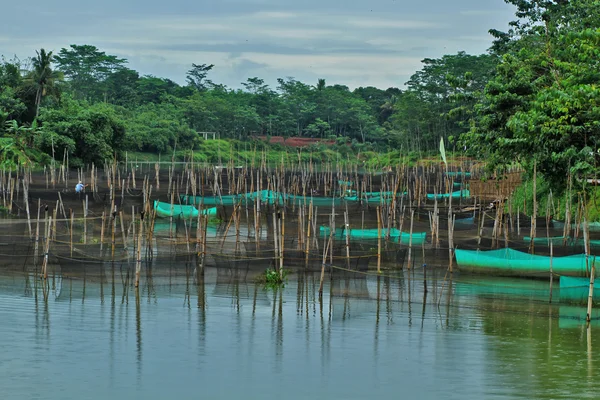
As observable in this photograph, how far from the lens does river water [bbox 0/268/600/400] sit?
26.3ft

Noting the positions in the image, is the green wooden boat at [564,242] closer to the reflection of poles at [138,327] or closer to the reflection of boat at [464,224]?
the reflection of boat at [464,224]

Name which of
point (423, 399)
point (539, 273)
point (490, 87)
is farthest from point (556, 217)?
point (423, 399)

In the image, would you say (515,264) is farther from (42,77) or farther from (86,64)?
(86,64)

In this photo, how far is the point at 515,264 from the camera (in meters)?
13.1

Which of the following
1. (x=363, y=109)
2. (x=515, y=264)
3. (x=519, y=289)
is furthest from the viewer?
(x=363, y=109)

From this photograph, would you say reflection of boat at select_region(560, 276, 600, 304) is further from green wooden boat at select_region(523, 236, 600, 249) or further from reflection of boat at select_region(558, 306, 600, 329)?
green wooden boat at select_region(523, 236, 600, 249)

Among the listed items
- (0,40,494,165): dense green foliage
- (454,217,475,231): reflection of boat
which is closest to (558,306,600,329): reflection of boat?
(454,217,475,231): reflection of boat

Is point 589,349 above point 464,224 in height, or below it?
below

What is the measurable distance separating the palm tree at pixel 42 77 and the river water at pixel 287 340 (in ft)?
78.1

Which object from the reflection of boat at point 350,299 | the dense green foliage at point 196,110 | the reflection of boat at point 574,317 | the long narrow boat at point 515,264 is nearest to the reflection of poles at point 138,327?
the reflection of boat at point 350,299

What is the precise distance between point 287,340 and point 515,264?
454 centimetres

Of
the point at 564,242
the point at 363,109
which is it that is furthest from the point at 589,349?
the point at 363,109

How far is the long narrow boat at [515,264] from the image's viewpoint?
40.7 ft

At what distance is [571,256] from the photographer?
12.4m
